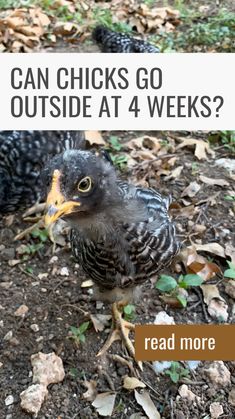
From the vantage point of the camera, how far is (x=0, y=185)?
9.34ft

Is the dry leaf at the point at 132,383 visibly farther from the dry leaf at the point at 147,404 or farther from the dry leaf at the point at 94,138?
the dry leaf at the point at 94,138

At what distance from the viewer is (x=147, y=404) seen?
7.80 feet

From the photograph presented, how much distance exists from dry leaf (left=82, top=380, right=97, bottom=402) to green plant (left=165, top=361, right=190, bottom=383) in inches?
13.7

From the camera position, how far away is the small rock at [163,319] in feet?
8.86

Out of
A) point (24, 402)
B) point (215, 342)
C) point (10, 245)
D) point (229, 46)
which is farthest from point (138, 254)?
point (229, 46)

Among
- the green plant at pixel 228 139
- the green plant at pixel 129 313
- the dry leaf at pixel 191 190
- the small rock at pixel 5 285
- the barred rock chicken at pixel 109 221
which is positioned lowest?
the green plant at pixel 129 313

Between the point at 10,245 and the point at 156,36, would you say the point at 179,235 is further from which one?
the point at 156,36

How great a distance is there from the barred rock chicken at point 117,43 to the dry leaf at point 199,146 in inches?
38.7

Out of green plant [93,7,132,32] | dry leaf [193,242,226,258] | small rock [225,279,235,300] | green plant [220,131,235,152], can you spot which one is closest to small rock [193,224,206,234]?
dry leaf [193,242,226,258]

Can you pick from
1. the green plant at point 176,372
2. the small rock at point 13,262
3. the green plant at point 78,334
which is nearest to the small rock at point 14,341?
the green plant at point 78,334

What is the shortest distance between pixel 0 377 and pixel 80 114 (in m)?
1.36

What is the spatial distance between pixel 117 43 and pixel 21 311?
107 inches

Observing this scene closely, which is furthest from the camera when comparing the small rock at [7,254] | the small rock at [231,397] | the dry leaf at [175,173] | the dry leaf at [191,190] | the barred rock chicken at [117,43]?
the barred rock chicken at [117,43]

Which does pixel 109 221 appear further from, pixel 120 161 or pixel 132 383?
pixel 120 161
